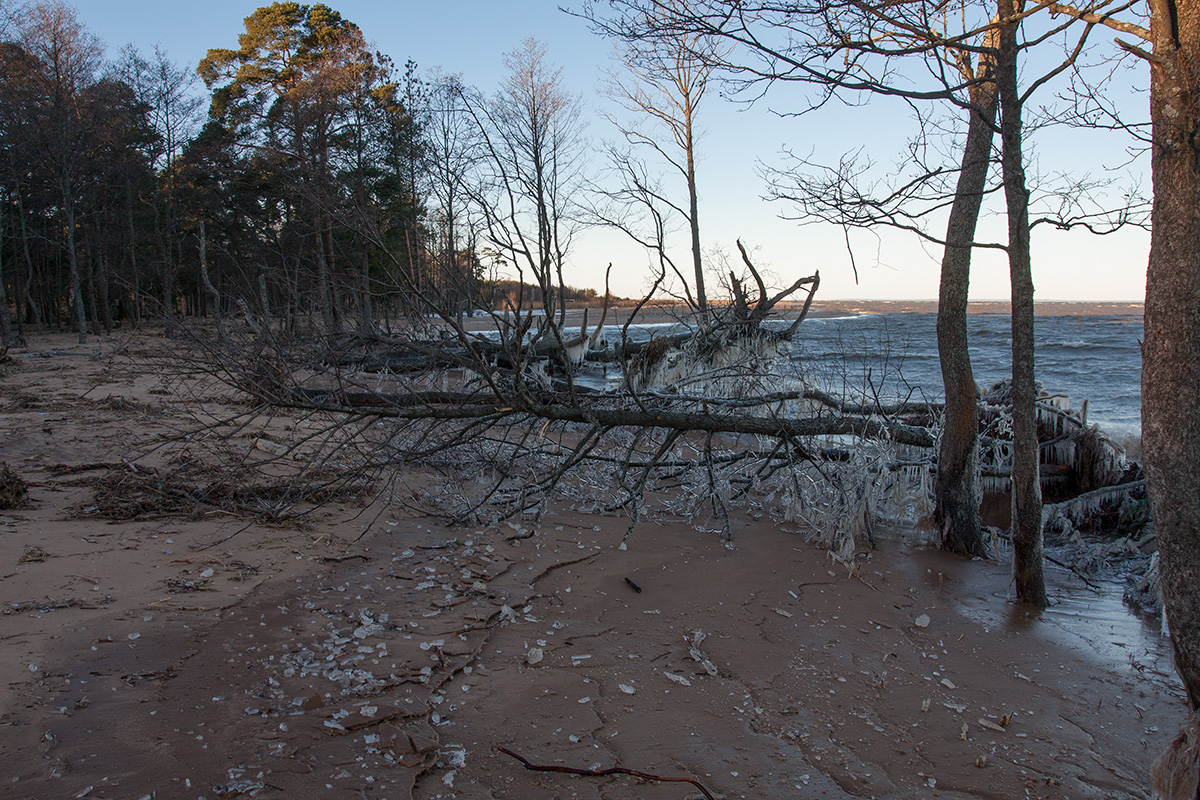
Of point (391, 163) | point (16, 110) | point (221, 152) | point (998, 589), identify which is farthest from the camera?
point (221, 152)

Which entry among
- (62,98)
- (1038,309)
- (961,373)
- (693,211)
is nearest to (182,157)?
(62,98)

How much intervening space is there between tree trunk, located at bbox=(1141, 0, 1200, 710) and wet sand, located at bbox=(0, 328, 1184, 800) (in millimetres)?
1015

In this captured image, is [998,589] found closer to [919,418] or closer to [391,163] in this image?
[919,418]

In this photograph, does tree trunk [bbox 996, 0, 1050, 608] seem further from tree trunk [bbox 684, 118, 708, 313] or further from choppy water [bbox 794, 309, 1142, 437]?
tree trunk [bbox 684, 118, 708, 313]

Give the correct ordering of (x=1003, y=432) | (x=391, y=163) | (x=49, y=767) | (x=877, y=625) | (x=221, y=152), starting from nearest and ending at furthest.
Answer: (x=49, y=767), (x=877, y=625), (x=1003, y=432), (x=391, y=163), (x=221, y=152)

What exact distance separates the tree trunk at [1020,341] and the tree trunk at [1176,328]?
1427 millimetres

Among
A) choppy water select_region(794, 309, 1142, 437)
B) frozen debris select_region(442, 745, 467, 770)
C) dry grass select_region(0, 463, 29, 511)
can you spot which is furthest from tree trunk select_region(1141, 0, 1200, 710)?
dry grass select_region(0, 463, 29, 511)

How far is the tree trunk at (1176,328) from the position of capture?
287 cm

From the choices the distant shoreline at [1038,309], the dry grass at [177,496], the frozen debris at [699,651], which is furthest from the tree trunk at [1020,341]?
the distant shoreline at [1038,309]

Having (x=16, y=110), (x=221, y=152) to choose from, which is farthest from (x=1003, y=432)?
(x=221, y=152)

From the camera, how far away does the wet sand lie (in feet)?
9.12

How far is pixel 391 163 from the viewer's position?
67.8 ft

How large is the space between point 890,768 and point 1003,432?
5811 mm

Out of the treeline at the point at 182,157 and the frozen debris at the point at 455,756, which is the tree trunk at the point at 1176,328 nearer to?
the frozen debris at the point at 455,756
